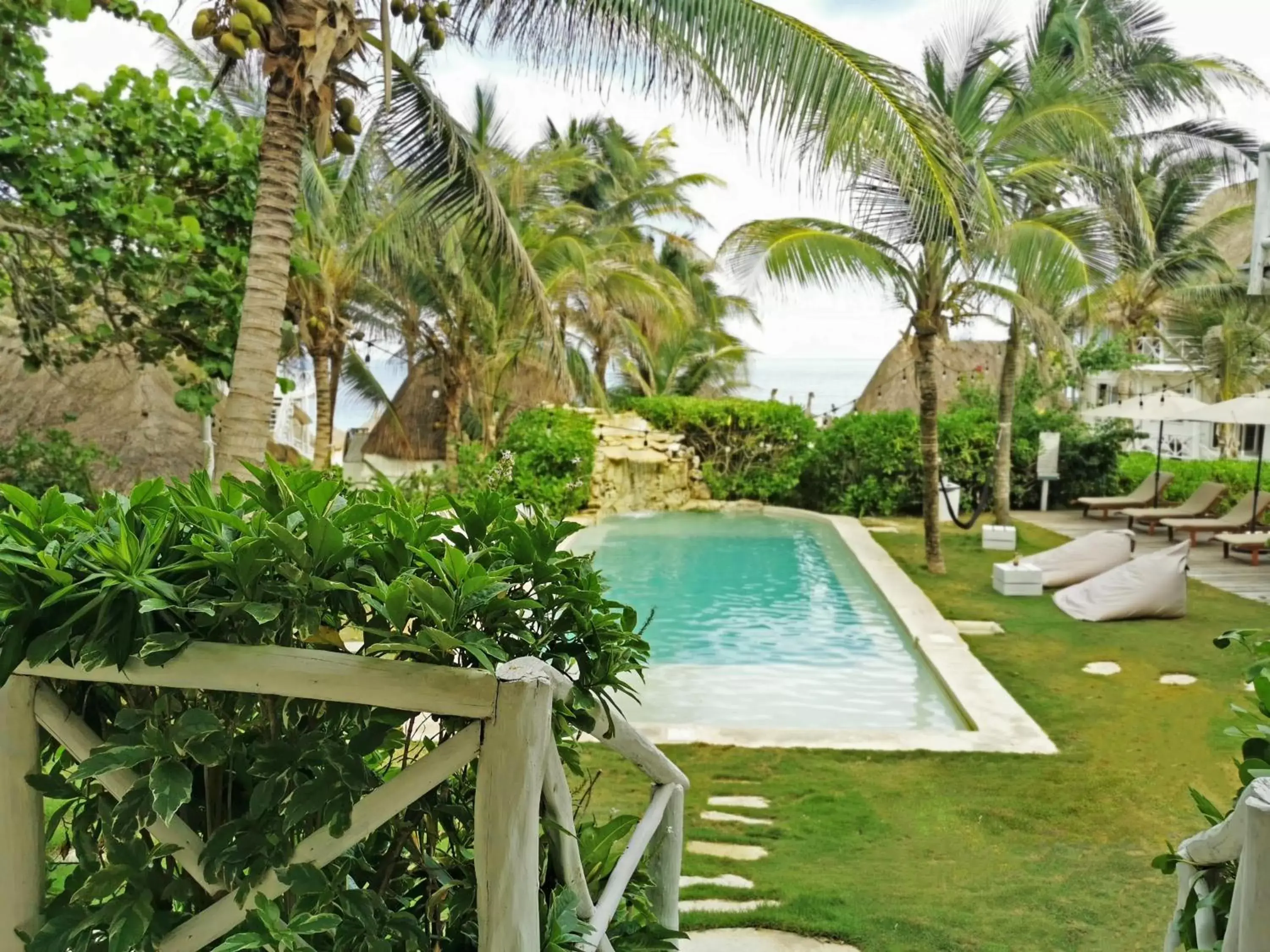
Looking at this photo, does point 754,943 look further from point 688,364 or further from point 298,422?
point 688,364

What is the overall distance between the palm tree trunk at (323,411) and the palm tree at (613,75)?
8629 millimetres

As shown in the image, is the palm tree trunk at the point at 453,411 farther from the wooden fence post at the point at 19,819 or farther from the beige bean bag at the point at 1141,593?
the wooden fence post at the point at 19,819

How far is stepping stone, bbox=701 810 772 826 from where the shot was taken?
436 centimetres

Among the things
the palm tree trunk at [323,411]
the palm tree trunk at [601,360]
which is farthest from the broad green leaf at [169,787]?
the palm tree trunk at [601,360]

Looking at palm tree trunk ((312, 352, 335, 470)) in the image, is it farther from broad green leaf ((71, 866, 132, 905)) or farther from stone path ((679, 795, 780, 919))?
broad green leaf ((71, 866, 132, 905))

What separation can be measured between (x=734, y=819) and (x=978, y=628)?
4.70 m

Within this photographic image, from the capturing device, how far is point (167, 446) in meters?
10.9

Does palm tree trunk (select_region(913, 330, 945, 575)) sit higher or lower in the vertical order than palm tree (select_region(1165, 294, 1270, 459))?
lower

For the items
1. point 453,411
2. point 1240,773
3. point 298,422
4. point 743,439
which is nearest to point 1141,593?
point 1240,773

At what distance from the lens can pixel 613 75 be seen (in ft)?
21.5

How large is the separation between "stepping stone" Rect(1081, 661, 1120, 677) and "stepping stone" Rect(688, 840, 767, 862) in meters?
4.05

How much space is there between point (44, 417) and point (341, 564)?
1119 cm

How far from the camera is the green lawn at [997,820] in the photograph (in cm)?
336

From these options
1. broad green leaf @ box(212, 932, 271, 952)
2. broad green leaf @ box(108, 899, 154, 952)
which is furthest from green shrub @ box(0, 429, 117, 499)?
broad green leaf @ box(212, 932, 271, 952)
